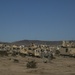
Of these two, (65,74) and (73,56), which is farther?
(73,56)

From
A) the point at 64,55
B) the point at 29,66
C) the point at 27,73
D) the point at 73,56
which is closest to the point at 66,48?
the point at 64,55

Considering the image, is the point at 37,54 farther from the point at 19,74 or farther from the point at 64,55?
the point at 19,74

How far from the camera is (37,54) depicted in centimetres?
6059

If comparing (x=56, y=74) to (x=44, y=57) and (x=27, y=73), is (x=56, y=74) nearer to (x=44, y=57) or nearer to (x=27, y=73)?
(x=27, y=73)

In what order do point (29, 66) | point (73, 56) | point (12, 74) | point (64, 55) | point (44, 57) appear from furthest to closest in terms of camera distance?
point (64, 55) → point (73, 56) → point (44, 57) → point (29, 66) → point (12, 74)

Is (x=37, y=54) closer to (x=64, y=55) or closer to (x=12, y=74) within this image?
(x=64, y=55)

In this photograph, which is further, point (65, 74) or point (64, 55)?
point (64, 55)

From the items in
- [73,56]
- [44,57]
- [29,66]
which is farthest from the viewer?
[73,56]

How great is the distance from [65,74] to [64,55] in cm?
3893

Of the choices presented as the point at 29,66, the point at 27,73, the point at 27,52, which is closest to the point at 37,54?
the point at 27,52

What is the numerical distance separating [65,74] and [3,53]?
125 feet

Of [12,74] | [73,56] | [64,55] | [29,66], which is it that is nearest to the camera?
[12,74]

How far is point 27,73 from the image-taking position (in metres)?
26.6

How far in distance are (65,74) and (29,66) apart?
25.4 ft
